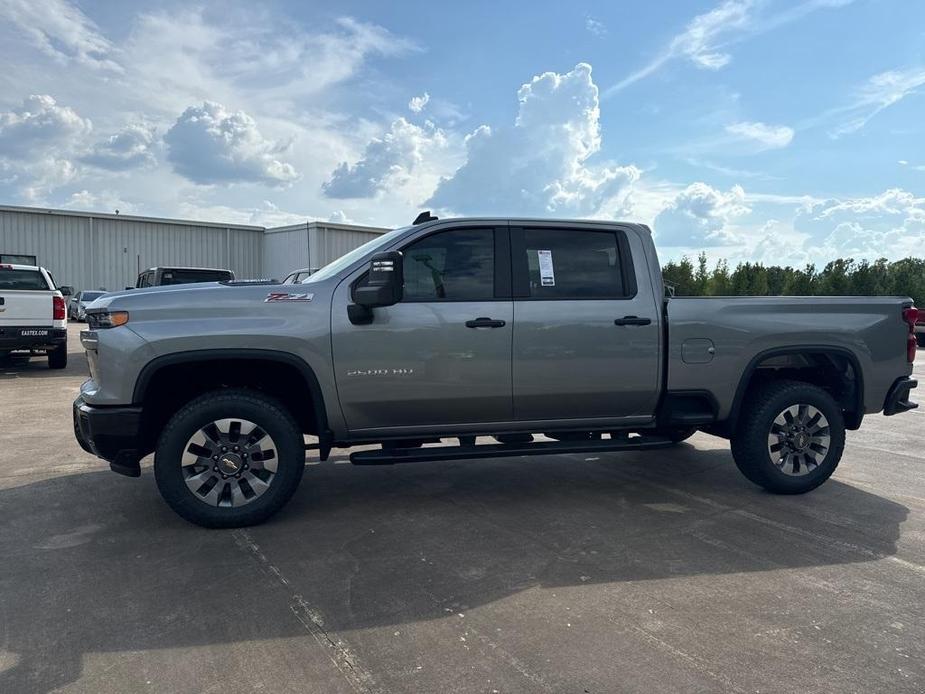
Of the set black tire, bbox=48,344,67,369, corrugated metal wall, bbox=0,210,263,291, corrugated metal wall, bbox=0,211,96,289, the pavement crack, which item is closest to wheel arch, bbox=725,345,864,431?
the pavement crack

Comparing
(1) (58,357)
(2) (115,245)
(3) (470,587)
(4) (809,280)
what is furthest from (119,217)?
(4) (809,280)

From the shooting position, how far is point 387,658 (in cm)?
291

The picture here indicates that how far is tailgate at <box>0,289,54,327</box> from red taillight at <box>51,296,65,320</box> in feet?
0.15

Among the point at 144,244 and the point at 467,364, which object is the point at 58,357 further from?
the point at 144,244

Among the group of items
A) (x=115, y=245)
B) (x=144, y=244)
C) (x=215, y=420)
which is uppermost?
(x=144, y=244)

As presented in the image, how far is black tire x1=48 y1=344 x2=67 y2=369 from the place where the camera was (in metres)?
12.8

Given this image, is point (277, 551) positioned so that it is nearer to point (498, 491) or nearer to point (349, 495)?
point (349, 495)

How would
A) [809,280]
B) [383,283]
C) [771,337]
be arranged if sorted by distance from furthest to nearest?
[809,280] < [771,337] < [383,283]

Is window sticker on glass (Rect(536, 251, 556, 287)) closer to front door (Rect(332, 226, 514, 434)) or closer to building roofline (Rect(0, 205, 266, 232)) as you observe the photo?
front door (Rect(332, 226, 514, 434))

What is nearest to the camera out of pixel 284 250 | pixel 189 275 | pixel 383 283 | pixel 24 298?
pixel 383 283

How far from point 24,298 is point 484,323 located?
10.2 metres

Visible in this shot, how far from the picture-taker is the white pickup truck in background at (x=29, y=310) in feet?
38.1

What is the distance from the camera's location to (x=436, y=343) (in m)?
4.60

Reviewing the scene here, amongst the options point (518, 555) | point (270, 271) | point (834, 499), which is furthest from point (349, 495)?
point (270, 271)
